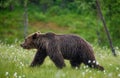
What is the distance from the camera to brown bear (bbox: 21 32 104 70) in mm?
10555

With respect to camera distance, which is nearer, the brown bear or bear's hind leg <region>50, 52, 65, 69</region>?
bear's hind leg <region>50, 52, 65, 69</region>

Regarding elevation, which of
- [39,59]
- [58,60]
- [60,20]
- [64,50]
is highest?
[64,50]

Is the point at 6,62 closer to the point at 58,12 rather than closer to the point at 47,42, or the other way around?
the point at 47,42

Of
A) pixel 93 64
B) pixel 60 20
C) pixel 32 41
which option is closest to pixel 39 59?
pixel 32 41

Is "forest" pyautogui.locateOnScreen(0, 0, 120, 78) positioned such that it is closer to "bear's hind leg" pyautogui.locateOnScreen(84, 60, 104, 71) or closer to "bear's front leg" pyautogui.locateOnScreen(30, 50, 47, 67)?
"bear's front leg" pyautogui.locateOnScreen(30, 50, 47, 67)

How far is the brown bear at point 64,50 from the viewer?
10555 millimetres

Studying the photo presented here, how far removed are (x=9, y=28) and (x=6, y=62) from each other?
124 feet

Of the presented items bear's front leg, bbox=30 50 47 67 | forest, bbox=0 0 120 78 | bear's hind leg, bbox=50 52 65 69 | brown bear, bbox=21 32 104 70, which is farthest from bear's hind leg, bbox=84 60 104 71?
forest, bbox=0 0 120 78

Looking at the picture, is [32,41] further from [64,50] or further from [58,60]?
[58,60]

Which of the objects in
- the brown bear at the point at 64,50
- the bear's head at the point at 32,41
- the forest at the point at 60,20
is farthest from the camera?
the forest at the point at 60,20

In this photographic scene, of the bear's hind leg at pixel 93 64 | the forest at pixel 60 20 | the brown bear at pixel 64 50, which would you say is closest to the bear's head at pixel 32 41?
the brown bear at pixel 64 50

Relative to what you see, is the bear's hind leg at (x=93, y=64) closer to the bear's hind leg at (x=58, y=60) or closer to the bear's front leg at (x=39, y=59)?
the bear's hind leg at (x=58, y=60)

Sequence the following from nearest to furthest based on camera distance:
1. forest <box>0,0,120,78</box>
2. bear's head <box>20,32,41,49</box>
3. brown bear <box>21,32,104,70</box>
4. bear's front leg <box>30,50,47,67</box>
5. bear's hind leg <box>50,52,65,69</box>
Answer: bear's hind leg <box>50,52,65,69</box> → brown bear <box>21,32,104,70</box> → bear's front leg <box>30,50,47,67</box> → bear's head <box>20,32,41,49</box> → forest <box>0,0,120,78</box>

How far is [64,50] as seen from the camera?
428 inches
